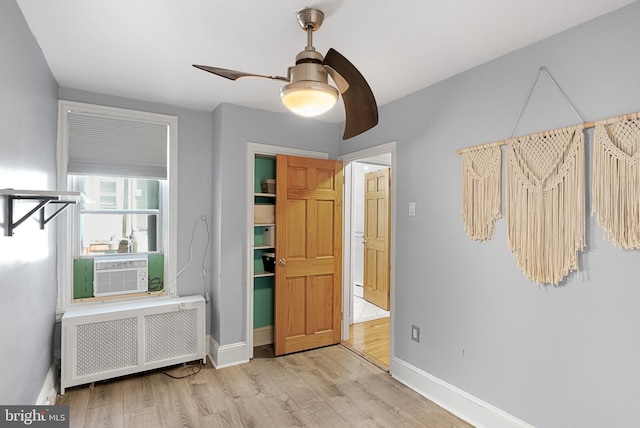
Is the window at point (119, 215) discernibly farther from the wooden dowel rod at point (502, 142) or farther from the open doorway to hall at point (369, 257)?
the wooden dowel rod at point (502, 142)

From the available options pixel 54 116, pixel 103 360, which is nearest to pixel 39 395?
pixel 103 360

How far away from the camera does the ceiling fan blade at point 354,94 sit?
59.2 inches

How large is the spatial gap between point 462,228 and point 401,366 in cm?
136

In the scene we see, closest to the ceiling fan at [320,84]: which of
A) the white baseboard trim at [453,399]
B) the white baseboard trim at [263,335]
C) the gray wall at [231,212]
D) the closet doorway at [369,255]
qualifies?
the closet doorway at [369,255]

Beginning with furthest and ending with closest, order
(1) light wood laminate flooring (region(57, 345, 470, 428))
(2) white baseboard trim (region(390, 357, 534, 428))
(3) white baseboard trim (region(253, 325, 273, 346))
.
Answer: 1. (3) white baseboard trim (region(253, 325, 273, 346))
2. (1) light wood laminate flooring (region(57, 345, 470, 428))
3. (2) white baseboard trim (region(390, 357, 534, 428))

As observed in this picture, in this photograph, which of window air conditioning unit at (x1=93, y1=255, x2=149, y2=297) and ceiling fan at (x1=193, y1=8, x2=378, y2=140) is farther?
window air conditioning unit at (x1=93, y1=255, x2=149, y2=297)

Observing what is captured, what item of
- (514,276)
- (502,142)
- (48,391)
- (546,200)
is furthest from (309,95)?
→ (48,391)

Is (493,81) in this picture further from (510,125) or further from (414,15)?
(414,15)

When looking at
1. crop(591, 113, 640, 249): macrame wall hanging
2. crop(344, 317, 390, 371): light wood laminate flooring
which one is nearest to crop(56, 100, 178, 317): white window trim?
crop(344, 317, 390, 371): light wood laminate flooring

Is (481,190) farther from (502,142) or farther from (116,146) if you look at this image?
(116,146)

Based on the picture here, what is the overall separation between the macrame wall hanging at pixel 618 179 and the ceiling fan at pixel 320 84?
120cm

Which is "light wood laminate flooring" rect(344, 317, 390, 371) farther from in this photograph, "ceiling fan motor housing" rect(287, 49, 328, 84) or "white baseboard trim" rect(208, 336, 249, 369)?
"ceiling fan motor housing" rect(287, 49, 328, 84)

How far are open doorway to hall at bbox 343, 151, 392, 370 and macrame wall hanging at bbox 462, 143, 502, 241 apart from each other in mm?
1560

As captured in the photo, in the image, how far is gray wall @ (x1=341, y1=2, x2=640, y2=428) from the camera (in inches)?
66.5
